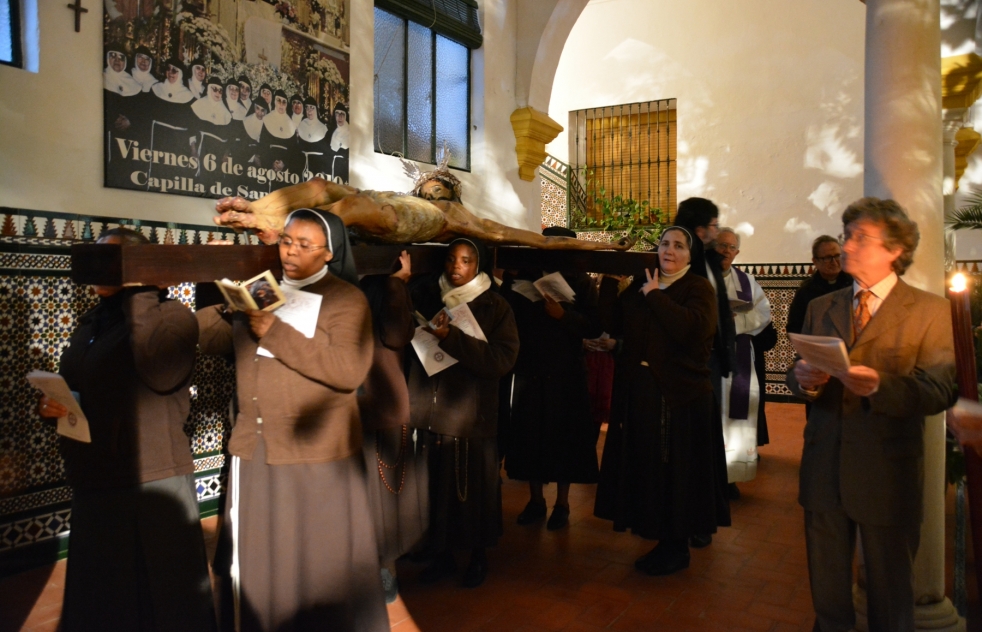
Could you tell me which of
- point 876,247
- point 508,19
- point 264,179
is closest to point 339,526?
point 876,247

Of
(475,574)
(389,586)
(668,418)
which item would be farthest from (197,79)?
(668,418)

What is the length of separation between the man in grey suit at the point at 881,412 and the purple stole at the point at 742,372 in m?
2.88


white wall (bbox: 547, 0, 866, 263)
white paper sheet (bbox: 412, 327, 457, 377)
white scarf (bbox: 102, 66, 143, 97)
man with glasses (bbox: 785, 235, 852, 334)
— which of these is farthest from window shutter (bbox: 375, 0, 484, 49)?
white wall (bbox: 547, 0, 866, 263)

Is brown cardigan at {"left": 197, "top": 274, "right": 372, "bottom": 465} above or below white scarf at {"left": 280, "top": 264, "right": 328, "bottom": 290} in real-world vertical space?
below

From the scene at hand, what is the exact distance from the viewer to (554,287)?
16.2ft

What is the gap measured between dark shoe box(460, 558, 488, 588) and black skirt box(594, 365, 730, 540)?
0.80 metres

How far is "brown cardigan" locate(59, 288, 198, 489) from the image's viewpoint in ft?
9.52

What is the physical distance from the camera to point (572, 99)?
13023 mm

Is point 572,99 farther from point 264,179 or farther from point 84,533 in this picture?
point 84,533

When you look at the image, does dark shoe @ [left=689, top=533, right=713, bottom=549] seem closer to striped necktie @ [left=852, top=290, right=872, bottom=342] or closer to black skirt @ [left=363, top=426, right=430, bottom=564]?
black skirt @ [left=363, top=426, right=430, bottom=564]

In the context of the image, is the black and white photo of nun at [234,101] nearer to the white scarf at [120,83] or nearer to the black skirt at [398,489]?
the white scarf at [120,83]

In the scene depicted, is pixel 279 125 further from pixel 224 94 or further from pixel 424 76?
pixel 424 76

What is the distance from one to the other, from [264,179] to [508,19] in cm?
383

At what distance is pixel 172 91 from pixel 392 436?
256 centimetres
